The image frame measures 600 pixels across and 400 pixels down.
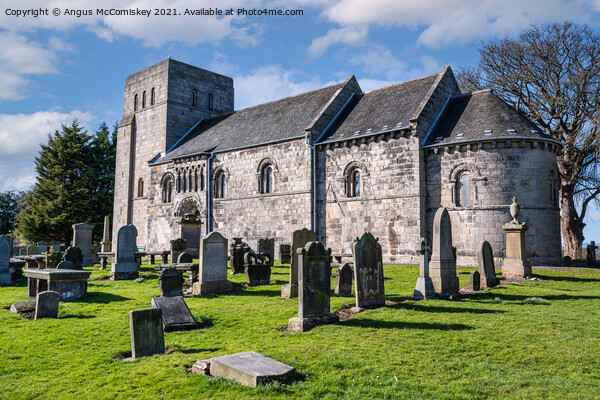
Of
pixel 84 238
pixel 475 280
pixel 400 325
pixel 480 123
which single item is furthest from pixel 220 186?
pixel 400 325

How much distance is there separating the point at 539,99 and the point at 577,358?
25890 millimetres

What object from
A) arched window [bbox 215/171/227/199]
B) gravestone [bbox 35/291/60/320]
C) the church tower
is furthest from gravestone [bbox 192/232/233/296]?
the church tower

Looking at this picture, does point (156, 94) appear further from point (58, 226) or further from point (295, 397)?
point (295, 397)

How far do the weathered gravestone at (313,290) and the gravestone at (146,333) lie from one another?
2.58m

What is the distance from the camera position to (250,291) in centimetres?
1469

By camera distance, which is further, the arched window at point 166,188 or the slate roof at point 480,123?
the arched window at point 166,188

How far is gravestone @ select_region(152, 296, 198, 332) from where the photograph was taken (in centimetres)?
987

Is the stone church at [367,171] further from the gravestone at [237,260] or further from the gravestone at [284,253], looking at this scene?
the gravestone at [237,260]

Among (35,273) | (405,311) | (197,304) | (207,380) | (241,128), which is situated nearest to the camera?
(207,380)

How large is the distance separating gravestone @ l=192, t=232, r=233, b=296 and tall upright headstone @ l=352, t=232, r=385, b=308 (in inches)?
202

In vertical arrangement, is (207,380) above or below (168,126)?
below

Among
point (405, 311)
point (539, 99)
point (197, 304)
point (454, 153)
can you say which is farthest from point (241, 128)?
point (405, 311)

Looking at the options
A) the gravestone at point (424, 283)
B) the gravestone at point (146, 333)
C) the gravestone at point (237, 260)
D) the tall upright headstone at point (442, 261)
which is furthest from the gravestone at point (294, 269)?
the gravestone at point (237, 260)

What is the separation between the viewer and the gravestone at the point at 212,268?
47.0 ft
